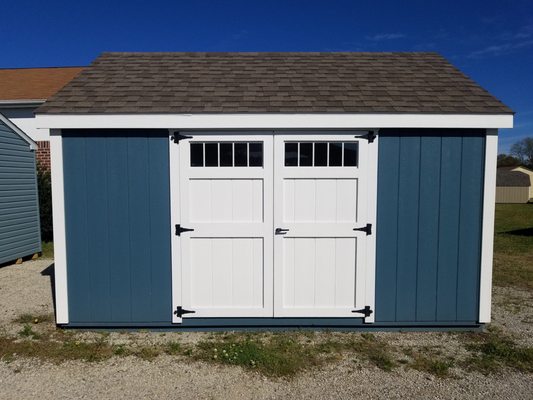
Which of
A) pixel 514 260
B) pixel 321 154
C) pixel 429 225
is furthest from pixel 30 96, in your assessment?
pixel 514 260

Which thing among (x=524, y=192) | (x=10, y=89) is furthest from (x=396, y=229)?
(x=524, y=192)

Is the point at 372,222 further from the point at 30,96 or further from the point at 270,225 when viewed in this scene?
the point at 30,96

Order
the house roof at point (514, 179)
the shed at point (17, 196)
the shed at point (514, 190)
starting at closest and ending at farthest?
the shed at point (17, 196) → the shed at point (514, 190) → the house roof at point (514, 179)

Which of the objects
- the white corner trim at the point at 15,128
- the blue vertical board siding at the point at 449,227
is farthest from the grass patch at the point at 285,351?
the white corner trim at the point at 15,128

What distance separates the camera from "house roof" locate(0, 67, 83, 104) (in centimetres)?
1166

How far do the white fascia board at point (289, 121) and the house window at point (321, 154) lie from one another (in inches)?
8.8

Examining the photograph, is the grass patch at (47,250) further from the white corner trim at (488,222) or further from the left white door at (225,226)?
the white corner trim at (488,222)

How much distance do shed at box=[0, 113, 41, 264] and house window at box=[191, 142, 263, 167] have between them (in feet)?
18.7

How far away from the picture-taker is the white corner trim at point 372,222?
4.31 metres

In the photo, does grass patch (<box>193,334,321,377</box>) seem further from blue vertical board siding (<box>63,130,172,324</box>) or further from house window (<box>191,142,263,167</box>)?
house window (<box>191,142,263,167</box>)

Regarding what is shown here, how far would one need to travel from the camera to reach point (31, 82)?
1312cm

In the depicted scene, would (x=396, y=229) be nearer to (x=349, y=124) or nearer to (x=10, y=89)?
(x=349, y=124)

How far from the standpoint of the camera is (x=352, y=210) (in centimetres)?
436

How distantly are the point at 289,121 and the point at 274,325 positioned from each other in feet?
7.85
